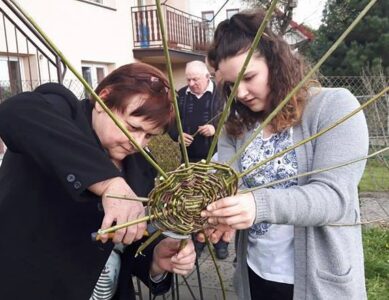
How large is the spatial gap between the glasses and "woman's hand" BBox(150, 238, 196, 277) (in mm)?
404

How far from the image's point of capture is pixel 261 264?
1544 mm

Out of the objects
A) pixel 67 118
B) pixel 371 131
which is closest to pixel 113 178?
pixel 67 118

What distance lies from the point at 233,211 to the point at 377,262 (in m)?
3.33

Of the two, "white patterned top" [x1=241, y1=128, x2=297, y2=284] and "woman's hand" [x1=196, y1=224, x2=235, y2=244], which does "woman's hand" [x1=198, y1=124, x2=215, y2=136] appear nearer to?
"white patterned top" [x1=241, y1=128, x2=297, y2=284]

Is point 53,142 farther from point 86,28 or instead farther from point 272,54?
point 86,28

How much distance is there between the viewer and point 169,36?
11.3 metres

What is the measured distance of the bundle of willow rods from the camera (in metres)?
0.67

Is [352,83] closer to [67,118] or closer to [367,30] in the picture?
[367,30]

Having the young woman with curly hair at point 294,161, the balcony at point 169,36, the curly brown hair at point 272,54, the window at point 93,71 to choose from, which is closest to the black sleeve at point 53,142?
the young woman with curly hair at point 294,161

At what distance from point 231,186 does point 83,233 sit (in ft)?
1.84

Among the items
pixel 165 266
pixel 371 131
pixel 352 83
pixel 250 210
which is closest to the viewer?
pixel 250 210

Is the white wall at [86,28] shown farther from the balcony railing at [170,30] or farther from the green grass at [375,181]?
the green grass at [375,181]

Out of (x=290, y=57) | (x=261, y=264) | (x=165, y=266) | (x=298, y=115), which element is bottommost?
(x=261, y=264)

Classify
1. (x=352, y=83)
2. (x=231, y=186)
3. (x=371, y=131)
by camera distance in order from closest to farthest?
(x=231, y=186) < (x=371, y=131) < (x=352, y=83)
